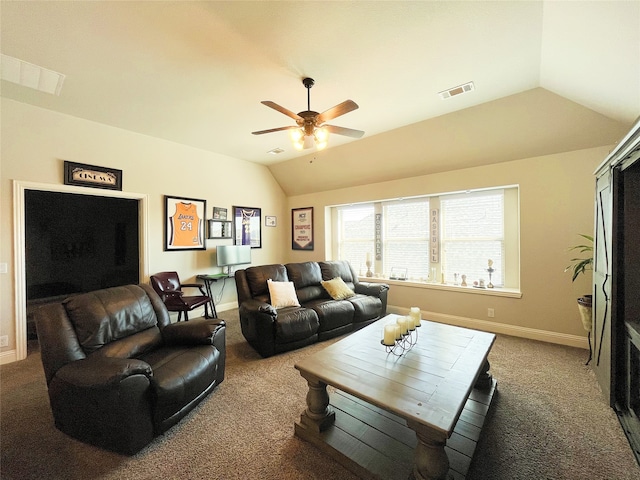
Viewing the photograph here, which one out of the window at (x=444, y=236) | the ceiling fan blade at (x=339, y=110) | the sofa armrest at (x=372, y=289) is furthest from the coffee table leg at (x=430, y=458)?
the window at (x=444, y=236)

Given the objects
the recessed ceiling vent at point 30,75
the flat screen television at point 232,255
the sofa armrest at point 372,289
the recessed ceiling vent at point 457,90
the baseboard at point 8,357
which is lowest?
the baseboard at point 8,357

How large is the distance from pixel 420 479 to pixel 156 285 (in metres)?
3.86

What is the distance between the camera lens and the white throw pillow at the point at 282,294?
11.3ft

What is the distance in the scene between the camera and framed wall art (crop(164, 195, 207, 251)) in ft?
13.9

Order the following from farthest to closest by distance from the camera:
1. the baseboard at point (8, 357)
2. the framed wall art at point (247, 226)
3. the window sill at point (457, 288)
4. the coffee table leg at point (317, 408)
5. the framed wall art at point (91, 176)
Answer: the framed wall art at point (247, 226) → the window sill at point (457, 288) → the framed wall art at point (91, 176) → the baseboard at point (8, 357) → the coffee table leg at point (317, 408)

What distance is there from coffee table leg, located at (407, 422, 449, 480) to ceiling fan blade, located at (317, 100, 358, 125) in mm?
2175

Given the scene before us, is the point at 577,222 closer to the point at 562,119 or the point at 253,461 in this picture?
the point at 562,119

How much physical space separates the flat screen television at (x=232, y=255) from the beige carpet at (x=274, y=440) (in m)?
2.43

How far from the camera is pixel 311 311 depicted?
3.29m

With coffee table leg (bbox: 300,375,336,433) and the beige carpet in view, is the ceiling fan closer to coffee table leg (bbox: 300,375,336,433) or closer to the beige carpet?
coffee table leg (bbox: 300,375,336,433)

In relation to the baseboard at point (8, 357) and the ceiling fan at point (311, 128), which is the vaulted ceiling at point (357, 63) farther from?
the baseboard at point (8, 357)

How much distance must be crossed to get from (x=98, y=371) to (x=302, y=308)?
84.0 inches

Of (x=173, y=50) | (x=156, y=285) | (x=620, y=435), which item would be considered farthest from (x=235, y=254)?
(x=620, y=435)

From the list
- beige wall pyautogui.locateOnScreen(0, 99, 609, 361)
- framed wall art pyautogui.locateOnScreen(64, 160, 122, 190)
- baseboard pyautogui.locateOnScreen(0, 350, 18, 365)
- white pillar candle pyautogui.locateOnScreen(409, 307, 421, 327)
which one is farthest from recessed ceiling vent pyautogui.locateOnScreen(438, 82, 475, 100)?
baseboard pyautogui.locateOnScreen(0, 350, 18, 365)
